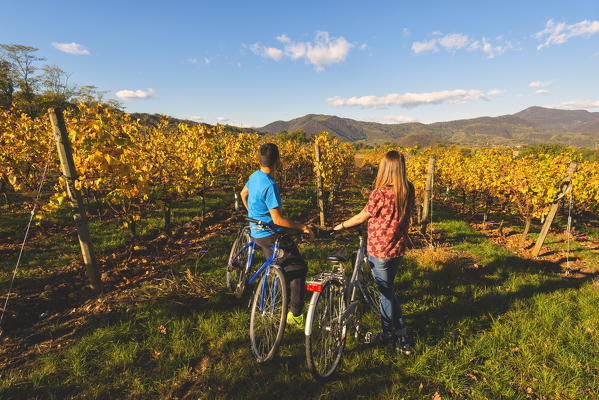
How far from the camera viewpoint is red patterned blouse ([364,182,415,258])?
256cm

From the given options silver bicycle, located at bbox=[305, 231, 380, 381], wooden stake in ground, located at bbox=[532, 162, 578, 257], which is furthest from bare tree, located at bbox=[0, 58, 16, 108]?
wooden stake in ground, located at bbox=[532, 162, 578, 257]

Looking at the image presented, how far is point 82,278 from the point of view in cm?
489

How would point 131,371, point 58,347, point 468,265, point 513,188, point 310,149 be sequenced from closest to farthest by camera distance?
point 131,371
point 58,347
point 468,265
point 513,188
point 310,149

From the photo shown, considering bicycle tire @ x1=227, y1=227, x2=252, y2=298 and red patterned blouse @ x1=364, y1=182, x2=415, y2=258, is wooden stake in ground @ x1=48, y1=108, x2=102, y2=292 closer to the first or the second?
bicycle tire @ x1=227, y1=227, x2=252, y2=298

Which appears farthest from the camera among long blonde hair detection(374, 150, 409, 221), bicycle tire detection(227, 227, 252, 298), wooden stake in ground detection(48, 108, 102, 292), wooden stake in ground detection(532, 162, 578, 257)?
wooden stake in ground detection(532, 162, 578, 257)

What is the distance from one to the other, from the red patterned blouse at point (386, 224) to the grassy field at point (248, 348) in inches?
17.1

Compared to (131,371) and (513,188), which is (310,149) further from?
(131,371)

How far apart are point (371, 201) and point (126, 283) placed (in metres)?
4.88

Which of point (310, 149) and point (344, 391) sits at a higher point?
point (310, 149)

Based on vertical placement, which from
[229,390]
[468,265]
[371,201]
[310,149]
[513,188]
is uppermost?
[310,149]

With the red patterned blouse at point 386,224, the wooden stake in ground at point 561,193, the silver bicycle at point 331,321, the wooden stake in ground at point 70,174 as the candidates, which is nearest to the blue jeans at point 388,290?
the red patterned blouse at point 386,224

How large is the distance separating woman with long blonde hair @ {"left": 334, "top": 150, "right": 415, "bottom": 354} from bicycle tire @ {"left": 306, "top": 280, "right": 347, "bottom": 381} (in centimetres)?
53

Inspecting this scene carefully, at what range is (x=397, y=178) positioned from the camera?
2504 millimetres

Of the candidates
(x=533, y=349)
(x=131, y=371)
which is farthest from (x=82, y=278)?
(x=533, y=349)
